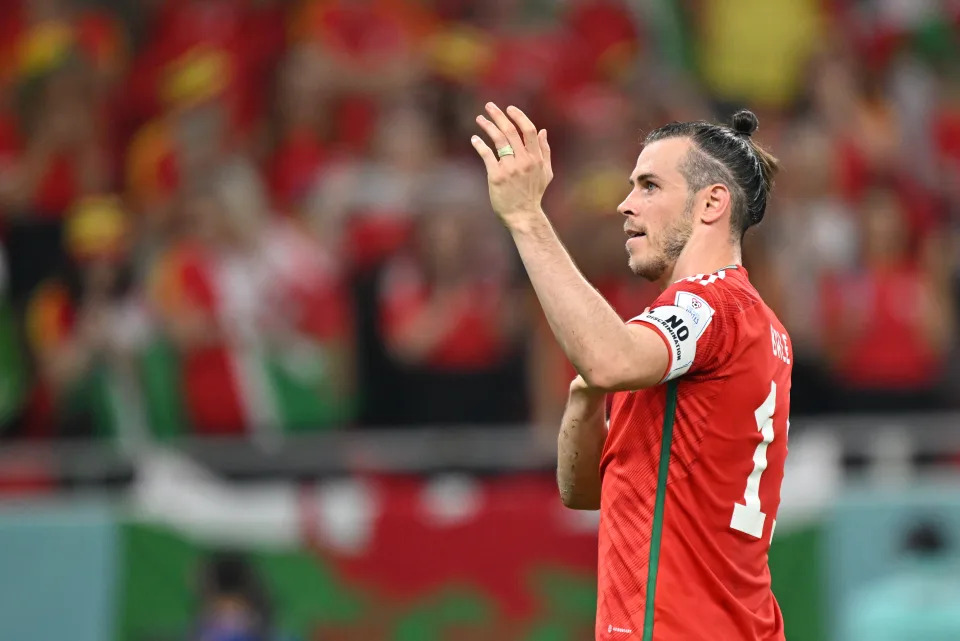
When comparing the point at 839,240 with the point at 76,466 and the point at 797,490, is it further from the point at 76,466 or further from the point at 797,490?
the point at 76,466

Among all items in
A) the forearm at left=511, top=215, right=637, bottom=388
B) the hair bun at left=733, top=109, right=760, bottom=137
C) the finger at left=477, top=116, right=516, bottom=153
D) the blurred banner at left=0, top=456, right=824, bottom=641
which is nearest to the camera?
the forearm at left=511, top=215, right=637, bottom=388

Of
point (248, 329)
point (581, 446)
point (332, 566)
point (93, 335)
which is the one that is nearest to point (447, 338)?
point (248, 329)

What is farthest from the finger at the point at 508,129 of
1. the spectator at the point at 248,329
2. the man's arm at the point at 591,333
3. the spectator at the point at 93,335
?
the spectator at the point at 93,335

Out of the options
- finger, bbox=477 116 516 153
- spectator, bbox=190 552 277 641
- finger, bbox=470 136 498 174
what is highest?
finger, bbox=477 116 516 153

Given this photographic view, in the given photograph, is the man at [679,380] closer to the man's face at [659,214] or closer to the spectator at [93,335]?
the man's face at [659,214]

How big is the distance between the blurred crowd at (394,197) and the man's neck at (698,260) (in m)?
4.64

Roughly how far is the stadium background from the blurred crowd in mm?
24

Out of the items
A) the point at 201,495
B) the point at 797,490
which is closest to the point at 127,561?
the point at 201,495

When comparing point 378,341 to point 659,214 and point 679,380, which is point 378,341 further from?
point 679,380

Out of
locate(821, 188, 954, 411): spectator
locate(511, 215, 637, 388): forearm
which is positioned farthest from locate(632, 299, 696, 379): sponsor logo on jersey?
locate(821, 188, 954, 411): spectator

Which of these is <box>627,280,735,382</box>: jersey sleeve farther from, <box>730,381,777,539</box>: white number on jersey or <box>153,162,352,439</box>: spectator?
<box>153,162,352,439</box>: spectator

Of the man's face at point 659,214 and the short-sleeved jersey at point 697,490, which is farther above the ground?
the man's face at point 659,214

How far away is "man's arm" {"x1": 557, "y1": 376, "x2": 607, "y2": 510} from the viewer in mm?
4086

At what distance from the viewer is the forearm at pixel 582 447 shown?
4090 mm
